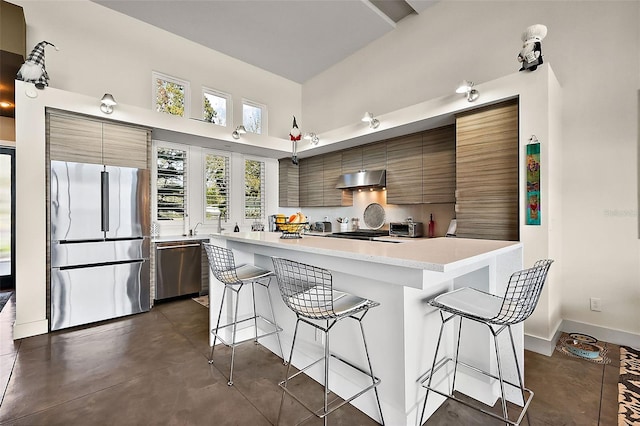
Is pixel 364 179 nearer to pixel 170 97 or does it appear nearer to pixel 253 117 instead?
pixel 253 117

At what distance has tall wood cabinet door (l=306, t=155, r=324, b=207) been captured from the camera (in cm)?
556

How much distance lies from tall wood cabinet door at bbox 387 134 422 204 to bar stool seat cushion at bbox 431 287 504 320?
7.73ft

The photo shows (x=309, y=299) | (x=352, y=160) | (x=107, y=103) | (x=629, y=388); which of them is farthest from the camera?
(x=352, y=160)

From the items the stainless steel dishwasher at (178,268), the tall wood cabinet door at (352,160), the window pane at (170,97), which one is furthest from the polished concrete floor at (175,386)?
the window pane at (170,97)

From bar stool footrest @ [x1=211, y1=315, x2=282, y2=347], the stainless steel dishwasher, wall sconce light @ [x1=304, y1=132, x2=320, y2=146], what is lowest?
bar stool footrest @ [x1=211, y1=315, x2=282, y2=347]

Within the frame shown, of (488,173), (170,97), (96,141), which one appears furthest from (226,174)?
(488,173)

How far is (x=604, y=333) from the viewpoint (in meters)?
2.79

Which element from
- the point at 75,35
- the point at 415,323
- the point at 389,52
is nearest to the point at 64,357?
the point at 415,323

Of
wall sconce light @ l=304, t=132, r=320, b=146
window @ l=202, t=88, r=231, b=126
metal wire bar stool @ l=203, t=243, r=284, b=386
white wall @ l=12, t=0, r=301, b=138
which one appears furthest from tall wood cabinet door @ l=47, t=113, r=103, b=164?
wall sconce light @ l=304, t=132, r=320, b=146

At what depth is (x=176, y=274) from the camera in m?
4.27

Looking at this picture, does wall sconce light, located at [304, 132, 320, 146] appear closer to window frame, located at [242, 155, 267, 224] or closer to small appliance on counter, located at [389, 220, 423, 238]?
window frame, located at [242, 155, 267, 224]

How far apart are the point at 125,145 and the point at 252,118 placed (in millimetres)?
2503

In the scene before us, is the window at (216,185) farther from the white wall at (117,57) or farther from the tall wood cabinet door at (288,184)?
the tall wood cabinet door at (288,184)

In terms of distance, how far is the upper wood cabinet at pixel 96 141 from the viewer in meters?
3.26
